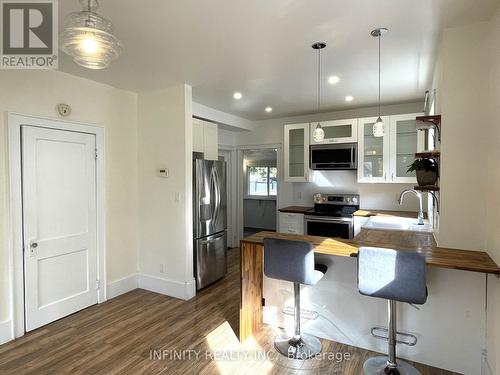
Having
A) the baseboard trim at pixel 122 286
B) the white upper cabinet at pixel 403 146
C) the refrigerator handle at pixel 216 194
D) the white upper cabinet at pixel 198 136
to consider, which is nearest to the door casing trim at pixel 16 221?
the baseboard trim at pixel 122 286

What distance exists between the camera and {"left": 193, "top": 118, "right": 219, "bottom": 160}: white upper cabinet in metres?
4.04

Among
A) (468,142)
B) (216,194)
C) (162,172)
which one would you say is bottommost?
(216,194)

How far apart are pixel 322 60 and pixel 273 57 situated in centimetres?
47

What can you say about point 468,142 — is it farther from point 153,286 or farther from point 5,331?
point 5,331

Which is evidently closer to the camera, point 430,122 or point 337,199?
point 430,122

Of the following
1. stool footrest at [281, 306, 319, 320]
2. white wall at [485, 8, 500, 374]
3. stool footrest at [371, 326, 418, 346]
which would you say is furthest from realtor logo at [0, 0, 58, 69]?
stool footrest at [371, 326, 418, 346]

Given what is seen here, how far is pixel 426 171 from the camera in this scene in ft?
8.11

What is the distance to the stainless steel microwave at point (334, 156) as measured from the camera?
4496mm

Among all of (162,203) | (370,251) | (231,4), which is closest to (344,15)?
(231,4)

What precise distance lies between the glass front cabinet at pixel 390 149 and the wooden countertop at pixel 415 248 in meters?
1.41

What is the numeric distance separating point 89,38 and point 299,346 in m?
2.62

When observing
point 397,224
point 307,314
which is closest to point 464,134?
point 397,224

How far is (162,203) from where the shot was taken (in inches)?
150

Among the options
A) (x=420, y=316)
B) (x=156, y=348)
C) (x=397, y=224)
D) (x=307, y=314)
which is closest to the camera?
(x=420, y=316)
